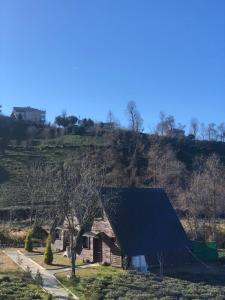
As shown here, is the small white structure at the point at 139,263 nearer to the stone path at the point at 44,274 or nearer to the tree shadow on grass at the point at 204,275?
the tree shadow on grass at the point at 204,275

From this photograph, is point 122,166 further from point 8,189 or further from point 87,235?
point 87,235

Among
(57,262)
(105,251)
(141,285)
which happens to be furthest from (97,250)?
(141,285)

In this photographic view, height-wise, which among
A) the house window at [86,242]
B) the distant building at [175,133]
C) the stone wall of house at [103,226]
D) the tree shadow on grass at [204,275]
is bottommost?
the tree shadow on grass at [204,275]

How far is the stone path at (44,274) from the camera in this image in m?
25.4

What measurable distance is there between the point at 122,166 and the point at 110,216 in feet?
133

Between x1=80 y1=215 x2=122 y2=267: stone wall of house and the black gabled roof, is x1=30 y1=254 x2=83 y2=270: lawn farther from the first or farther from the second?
the black gabled roof

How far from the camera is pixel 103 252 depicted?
34.0m

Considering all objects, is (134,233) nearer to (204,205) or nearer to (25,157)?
(204,205)

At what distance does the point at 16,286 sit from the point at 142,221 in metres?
11.6

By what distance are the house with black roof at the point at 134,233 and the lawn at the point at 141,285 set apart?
177cm

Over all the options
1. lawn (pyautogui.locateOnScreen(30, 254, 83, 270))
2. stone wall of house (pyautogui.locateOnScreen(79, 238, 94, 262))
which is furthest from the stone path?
stone wall of house (pyautogui.locateOnScreen(79, 238, 94, 262))

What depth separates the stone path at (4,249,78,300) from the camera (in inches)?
998

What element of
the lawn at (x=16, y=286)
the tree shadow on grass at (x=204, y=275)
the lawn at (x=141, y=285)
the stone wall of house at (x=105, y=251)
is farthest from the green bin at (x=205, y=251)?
the lawn at (x=16, y=286)

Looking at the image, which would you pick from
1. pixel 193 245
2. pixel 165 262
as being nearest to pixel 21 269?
pixel 165 262
